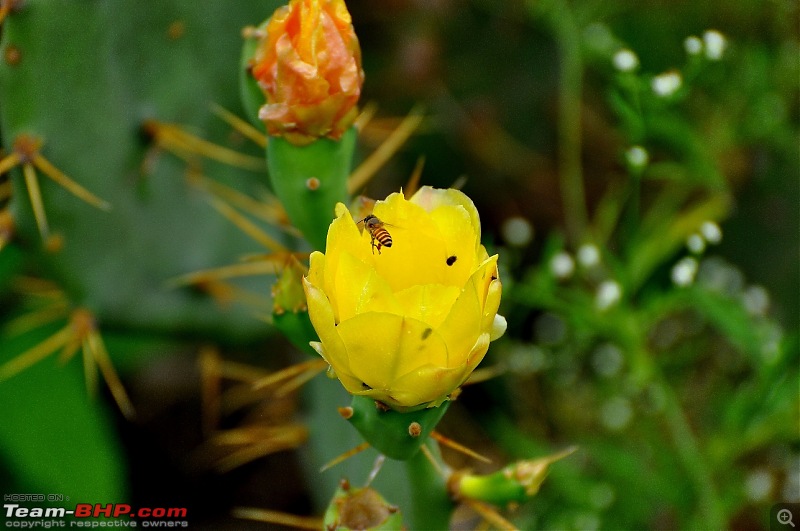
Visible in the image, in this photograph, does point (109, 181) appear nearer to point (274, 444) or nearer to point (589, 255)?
point (274, 444)

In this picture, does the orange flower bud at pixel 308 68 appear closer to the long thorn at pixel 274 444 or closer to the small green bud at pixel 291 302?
the small green bud at pixel 291 302

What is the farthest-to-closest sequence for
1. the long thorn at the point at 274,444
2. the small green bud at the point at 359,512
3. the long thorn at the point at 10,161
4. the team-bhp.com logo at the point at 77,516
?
the long thorn at the point at 274,444, the team-bhp.com logo at the point at 77,516, the long thorn at the point at 10,161, the small green bud at the point at 359,512

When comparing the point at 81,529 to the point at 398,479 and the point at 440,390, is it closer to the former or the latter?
the point at 398,479

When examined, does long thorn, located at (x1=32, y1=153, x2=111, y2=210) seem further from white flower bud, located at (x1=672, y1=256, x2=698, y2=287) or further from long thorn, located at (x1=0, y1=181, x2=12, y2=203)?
white flower bud, located at (x1=672, y1=256, x2=698, y2=287)

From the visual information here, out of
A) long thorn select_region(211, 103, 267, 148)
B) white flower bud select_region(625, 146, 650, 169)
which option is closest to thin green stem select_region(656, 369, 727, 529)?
white flower bud select_region(625, 146, 650, 169)

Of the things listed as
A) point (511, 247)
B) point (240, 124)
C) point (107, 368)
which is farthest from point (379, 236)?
point (511, 247)

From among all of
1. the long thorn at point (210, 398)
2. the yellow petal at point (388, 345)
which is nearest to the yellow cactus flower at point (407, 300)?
the yellow petal at point (388, 345)

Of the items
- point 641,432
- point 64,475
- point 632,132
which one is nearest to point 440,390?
point 632,132
